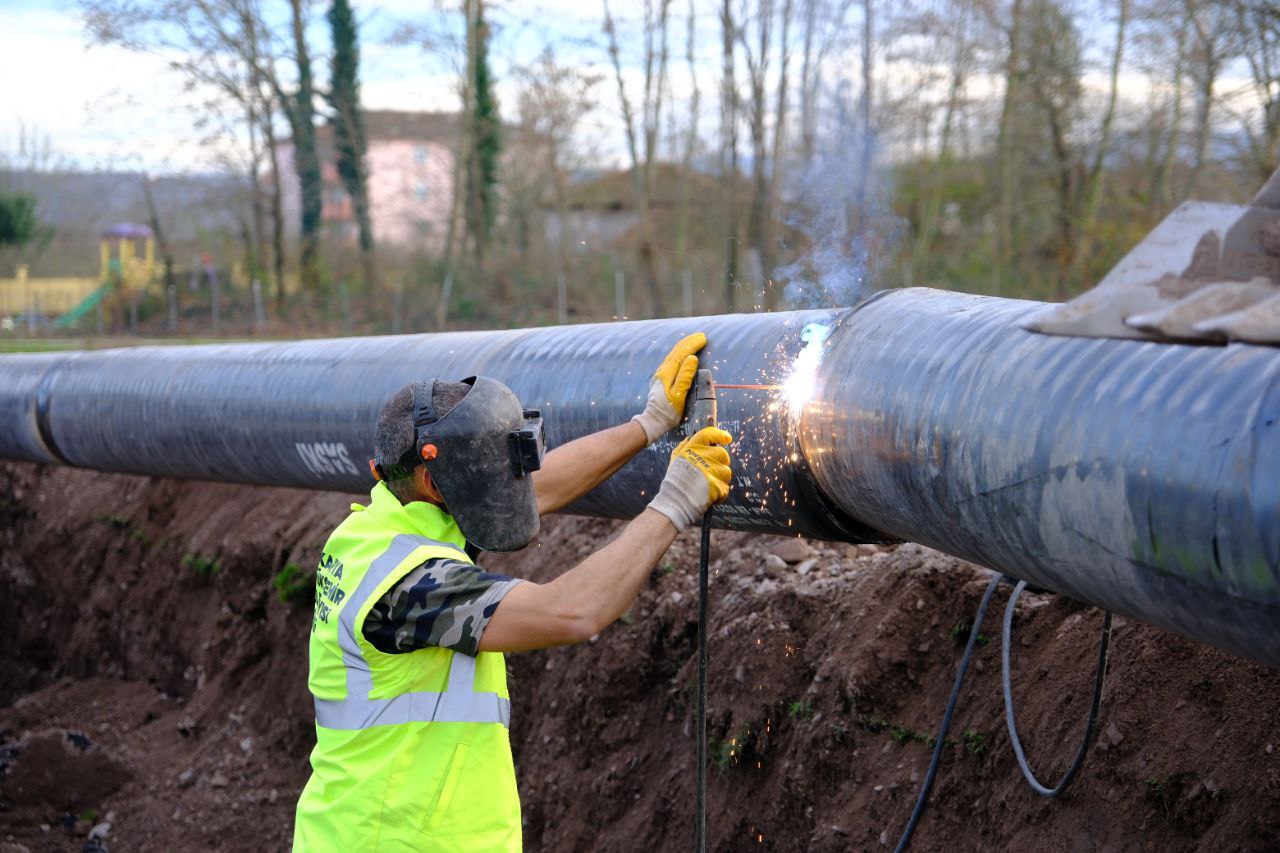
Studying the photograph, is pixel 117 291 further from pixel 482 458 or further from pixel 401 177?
pixel 482 458

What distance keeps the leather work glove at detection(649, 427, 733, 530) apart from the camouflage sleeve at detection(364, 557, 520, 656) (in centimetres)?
44

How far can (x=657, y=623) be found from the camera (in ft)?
17.2

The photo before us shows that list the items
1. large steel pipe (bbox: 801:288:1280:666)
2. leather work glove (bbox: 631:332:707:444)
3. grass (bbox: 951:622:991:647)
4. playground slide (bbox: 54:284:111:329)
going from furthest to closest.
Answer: playground slide (bbox: 54:284:111:329), grass (bbox: 951:622:991:647), leather work glove (bbox: 631:332:707:444), large steel pipe (bbox: 801:288:1280:666)

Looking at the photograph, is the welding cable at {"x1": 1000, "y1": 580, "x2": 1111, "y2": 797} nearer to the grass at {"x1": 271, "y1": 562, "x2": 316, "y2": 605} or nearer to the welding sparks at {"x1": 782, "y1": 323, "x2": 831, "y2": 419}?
the welding sparks at {"x1": 782, "y1": 323, "x2": 831, "y2": 419}

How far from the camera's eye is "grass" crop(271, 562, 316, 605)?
7.36m

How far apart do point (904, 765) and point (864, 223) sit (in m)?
5.47

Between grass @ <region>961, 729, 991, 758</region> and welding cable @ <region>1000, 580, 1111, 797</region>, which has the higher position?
welding cable @ <region>1000, 580, 1111, 797</region>

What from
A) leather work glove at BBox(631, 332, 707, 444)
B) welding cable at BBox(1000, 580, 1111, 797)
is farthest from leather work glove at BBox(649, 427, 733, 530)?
welding cable at BBox(1000, 580, 1111, 797)

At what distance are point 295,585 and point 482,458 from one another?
16.2 ft

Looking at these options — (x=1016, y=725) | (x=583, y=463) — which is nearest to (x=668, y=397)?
(x=583, y=463)

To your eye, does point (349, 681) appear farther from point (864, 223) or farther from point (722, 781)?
point (864, 223)

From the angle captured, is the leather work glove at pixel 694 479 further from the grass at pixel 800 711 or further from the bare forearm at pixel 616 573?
the grass at pixel 800 711

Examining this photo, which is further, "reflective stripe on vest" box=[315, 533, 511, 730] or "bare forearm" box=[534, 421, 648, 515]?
"bare forearm" box=[534, 421, 648, 515]

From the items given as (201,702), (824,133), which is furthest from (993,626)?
(824,133)
